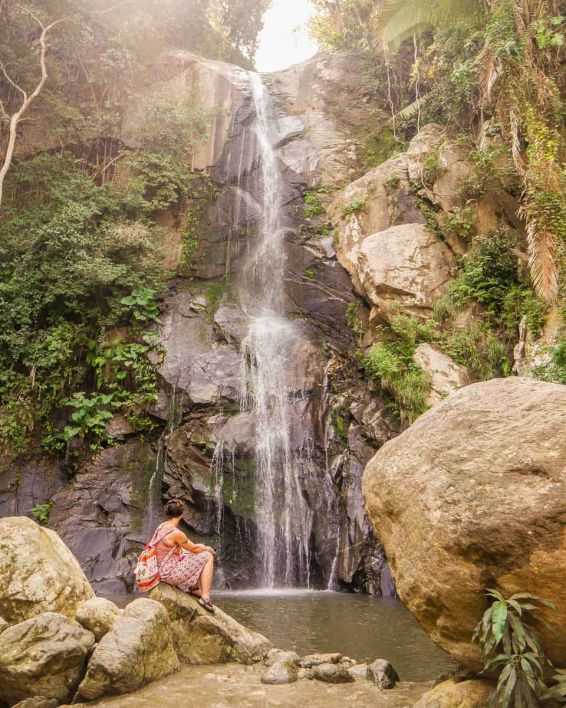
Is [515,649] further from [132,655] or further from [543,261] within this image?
[543,261]

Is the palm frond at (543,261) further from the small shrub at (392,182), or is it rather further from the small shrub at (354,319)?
the small shrub at (392,182)

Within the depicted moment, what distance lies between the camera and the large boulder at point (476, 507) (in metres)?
3.35

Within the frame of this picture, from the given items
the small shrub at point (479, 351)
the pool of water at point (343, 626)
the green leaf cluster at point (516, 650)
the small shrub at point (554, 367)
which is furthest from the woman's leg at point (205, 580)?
the small shrub at point (479, 351)

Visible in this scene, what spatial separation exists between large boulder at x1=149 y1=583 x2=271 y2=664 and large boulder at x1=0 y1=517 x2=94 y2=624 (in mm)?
792

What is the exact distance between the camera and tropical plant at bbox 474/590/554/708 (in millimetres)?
3186

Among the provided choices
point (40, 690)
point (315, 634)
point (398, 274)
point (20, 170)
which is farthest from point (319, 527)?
point (20, 170)

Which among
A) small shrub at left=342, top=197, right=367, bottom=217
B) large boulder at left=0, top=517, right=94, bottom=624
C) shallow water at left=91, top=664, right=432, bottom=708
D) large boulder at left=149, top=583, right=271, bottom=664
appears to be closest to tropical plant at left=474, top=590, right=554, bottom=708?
shallow water at left=91, top=664, right=432, bottom=708

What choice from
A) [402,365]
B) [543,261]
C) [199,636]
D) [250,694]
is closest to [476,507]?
[250,694]

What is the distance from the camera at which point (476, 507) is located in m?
3.56

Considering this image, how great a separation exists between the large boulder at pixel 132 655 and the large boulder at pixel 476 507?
2109 mm

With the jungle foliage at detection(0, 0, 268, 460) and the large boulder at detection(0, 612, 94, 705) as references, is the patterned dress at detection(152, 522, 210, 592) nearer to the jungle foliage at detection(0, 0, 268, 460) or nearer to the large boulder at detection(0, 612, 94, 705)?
the large boulder at detection(0, 612, 94, 705)

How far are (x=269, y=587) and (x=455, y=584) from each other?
26.2 feet

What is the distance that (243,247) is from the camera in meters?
17.8

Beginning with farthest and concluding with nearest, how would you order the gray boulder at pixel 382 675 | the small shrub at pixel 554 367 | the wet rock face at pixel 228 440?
1. the wet rock face at pixel 228 440
2. the small shrub at pixel 554 367
3. the gray boulder at pixel 382 675
